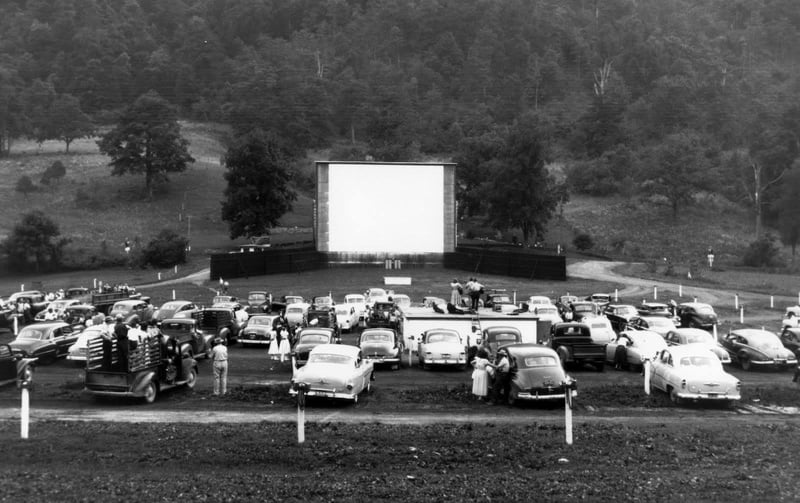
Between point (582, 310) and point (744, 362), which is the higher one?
point (582, 310)

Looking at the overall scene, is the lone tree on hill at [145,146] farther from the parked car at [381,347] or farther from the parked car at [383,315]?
the parked car at [381,347]

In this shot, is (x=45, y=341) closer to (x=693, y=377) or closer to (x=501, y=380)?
(x=501, y=380)

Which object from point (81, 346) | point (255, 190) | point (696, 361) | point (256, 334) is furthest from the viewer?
point (255, 190)

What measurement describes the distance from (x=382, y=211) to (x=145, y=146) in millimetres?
43822

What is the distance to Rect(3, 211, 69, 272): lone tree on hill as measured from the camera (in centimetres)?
6888

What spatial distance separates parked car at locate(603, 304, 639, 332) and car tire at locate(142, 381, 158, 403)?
1918cm

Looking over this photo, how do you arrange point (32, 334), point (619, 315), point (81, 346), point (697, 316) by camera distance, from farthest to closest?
point (697, 316) → point (619, 315) → point (32, 334) → point (81, 346)

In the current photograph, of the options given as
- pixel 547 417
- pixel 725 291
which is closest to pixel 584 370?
pixel 547 417

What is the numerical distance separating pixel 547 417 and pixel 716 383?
437 centimetres

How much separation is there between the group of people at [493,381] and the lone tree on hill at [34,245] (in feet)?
194

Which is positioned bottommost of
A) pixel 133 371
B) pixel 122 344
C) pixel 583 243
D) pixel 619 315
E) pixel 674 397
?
pixel 674 397

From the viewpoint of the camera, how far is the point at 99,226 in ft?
278

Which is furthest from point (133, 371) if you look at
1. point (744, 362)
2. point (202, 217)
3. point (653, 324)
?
Answer: point (202, 217)

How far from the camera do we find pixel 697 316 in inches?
1363
